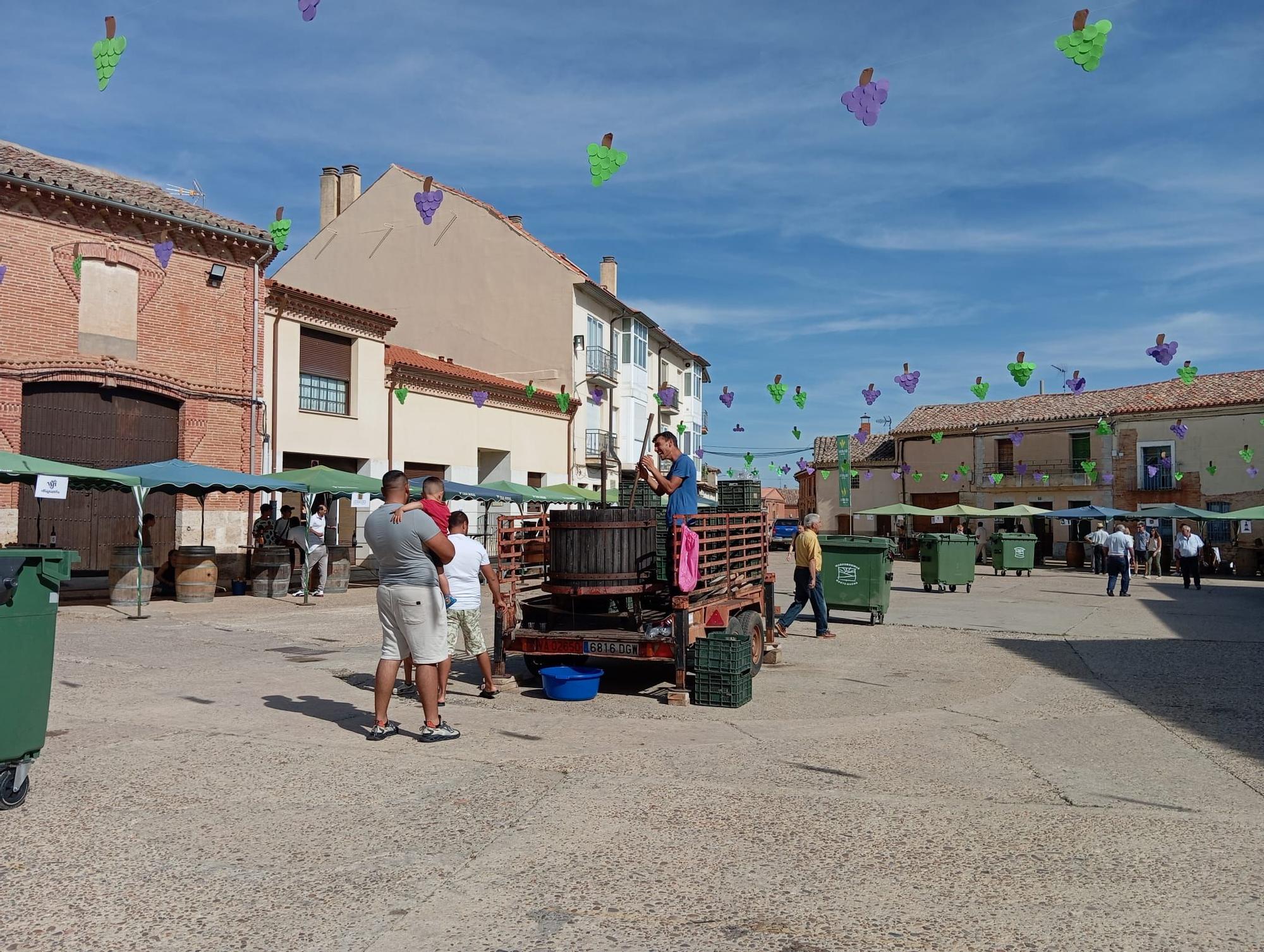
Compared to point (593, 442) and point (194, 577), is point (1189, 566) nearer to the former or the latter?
point (593, 442)

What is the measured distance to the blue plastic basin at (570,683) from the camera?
7.83 meters

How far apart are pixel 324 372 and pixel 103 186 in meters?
6.36

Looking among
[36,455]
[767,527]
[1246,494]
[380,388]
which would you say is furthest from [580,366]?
[1246,494]

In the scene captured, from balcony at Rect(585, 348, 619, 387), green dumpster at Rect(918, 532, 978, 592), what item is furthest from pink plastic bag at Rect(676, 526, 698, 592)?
balcony at Rect(585, 348, 619, 387)

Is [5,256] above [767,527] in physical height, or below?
above

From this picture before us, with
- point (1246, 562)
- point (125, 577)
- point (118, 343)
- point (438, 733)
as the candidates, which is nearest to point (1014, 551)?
point (1246, 562)

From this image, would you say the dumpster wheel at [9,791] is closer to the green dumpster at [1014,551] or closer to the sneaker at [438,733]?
the sneaker at [438,733]

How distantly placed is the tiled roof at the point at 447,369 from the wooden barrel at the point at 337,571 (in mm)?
7807

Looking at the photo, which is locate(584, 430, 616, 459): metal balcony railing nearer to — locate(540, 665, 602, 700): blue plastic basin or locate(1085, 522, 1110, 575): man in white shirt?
locate(1085, 522, 1110, 575): man in white shirt

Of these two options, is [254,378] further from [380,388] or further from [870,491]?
[870,491]

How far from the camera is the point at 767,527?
35.8 ft

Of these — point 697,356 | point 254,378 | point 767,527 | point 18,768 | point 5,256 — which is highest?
point 697,356

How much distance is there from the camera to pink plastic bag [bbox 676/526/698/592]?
773 cm

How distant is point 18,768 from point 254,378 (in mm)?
16673
